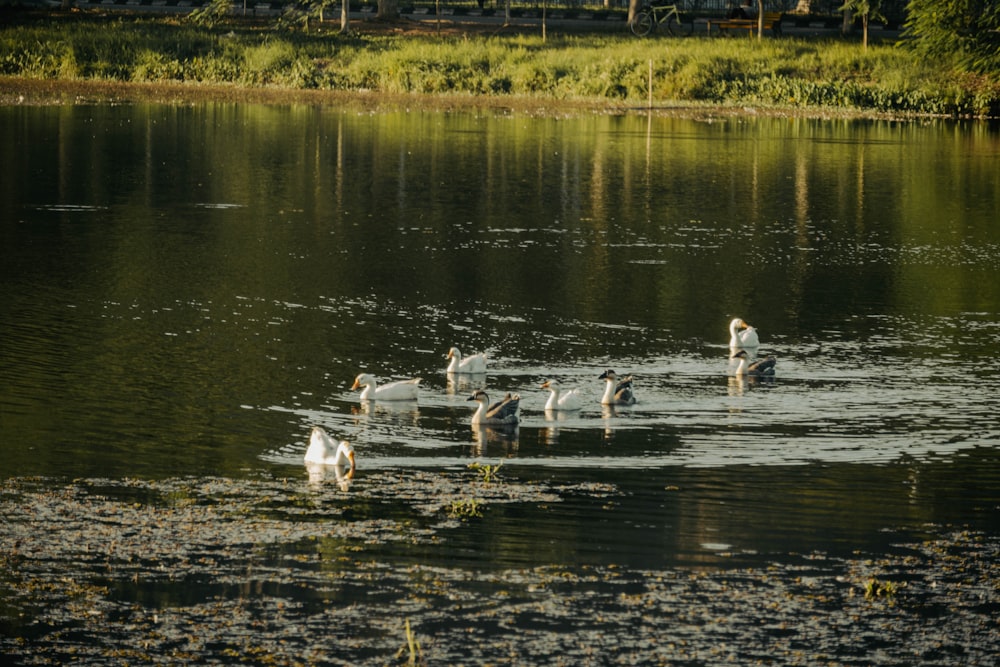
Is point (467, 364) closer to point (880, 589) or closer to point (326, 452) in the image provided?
point (326, 452)

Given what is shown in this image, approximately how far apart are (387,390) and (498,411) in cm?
150

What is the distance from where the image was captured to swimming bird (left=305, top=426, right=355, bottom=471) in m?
14.2

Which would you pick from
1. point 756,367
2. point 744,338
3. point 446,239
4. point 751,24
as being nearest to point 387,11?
point 751,24

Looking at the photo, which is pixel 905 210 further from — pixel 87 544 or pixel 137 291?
pixel 87 544

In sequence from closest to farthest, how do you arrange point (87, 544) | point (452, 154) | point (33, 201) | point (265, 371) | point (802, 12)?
1. point (87, 544)
2. point (265, 371)
3. point (33, 201)
4. point (452, 154)
5. point (802, 12)

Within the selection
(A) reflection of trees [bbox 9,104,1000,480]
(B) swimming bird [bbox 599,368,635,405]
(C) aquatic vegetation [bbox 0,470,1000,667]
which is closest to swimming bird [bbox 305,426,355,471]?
(C) aquatic vegetation [bbox 0,470,1000,667]

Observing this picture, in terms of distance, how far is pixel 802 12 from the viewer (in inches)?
3228

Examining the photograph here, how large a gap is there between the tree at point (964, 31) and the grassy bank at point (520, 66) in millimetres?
2775

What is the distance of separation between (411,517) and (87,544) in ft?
8.28

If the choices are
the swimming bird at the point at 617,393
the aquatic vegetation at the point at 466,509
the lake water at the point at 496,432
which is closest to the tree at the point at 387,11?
the lake water at the point at 496,432

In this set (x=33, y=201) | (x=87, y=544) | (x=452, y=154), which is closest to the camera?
(x=87, y=544)

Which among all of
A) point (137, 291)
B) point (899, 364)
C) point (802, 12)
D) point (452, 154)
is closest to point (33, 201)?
point (137, 291)

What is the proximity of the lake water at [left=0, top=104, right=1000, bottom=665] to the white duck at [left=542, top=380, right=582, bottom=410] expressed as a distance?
17cm

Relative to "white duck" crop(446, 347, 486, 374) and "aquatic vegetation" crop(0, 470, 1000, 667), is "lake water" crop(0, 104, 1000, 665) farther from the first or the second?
"white duck" crop(446, 347, 486, 374)
